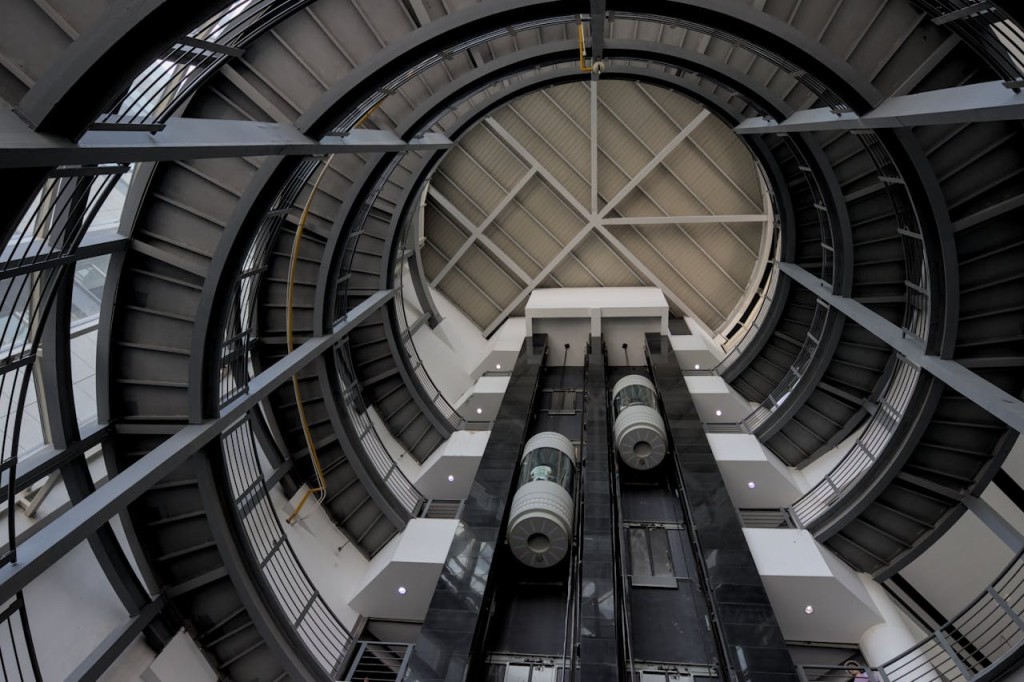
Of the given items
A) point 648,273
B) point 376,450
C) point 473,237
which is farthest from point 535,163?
point 376,450

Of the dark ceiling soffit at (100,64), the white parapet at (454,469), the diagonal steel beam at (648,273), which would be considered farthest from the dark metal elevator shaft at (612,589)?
the diagonal steel beam at (648,273)

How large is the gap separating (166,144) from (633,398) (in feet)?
39.2

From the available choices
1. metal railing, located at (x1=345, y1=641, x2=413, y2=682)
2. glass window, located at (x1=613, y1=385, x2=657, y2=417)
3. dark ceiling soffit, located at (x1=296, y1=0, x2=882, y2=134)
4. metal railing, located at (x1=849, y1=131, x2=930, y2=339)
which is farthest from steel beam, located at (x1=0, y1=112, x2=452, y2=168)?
glass window, located at (x1=613, y1=385, x2=657, y2=417)

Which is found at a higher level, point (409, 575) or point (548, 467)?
point (548, 467)

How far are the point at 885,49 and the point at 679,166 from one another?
12462mm

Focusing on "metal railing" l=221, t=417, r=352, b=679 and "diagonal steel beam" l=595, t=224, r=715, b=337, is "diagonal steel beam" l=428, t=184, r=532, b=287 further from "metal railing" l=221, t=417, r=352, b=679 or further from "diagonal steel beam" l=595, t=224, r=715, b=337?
"metal railing" l=221, t=417, r=352, b=679

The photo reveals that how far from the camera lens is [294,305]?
12.3 m

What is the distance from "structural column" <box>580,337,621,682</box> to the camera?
24.8 feet

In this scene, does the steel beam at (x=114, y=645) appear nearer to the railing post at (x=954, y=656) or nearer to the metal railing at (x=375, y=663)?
the metal railing at (x=375, y=663)

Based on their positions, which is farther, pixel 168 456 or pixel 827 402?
pixel 827 402

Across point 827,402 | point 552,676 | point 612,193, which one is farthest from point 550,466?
point 612,193

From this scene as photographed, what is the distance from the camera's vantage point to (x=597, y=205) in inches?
862

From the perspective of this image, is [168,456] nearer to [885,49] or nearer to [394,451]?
[394,451]

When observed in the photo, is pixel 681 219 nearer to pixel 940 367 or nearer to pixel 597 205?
pixel 597 205
